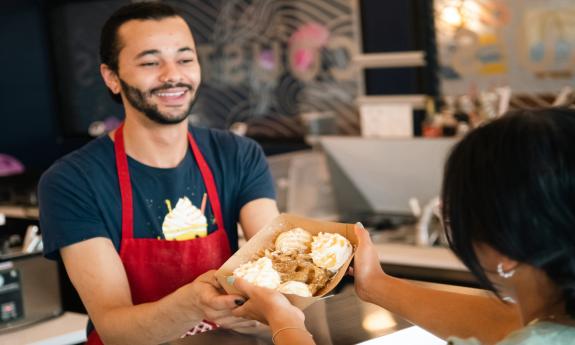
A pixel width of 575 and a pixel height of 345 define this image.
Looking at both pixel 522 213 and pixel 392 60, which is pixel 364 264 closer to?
pixel 522 213

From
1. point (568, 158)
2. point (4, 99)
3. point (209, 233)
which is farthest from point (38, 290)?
→ point (4, 99)

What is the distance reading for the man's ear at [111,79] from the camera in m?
2.38

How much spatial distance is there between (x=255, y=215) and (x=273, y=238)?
39cm

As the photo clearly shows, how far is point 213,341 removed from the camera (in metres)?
1.88

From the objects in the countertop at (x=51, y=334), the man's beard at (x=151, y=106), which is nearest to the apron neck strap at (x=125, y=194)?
the man's beard at (x=151, y=106)

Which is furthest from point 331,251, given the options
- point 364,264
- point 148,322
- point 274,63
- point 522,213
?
point 274,63

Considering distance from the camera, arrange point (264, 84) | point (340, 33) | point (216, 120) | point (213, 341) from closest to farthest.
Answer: point (213, 341), point (340, 33), point (264, 84), point (216, 120)

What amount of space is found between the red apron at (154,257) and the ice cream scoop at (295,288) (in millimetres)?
588

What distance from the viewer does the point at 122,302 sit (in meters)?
2.15

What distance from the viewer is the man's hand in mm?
1839

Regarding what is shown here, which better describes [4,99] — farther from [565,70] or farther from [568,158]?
[568,158]

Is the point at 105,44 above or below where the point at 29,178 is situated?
above

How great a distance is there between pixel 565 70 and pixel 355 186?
48.6 inches

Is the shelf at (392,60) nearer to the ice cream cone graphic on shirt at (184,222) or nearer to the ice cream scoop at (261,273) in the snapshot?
the ice cream cone graphic on shirt at (184,222)
